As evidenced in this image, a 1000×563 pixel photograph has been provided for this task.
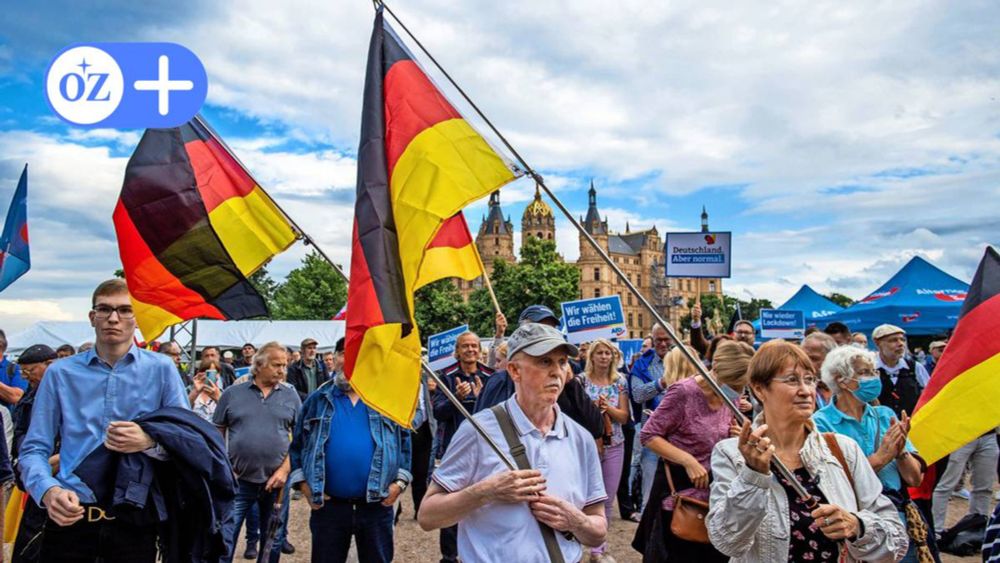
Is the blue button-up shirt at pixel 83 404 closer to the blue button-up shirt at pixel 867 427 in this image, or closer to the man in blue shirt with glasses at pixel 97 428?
the man in blue shirt with glasses at pixel 97 428

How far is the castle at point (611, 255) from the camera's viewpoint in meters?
147

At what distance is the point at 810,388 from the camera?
3375 millimetres

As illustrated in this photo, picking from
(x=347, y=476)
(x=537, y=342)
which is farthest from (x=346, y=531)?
(x=537, y=342)

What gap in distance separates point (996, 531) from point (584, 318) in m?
10.7

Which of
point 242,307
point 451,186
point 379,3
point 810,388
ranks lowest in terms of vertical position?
point 810,388

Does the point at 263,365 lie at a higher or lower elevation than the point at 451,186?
lower

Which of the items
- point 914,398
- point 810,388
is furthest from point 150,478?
point 914,398

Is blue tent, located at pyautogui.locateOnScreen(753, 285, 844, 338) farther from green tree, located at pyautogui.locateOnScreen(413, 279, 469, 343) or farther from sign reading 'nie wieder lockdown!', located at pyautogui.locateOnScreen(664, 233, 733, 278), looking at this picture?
green tree, located at pyautogui.locateOnScreen(413, 279, 469, 343)

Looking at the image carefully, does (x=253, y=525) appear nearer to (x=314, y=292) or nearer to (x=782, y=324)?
(x=782, y=324)

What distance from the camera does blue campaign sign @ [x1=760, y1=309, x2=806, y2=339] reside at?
16.5 m

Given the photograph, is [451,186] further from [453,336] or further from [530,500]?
[453,336]

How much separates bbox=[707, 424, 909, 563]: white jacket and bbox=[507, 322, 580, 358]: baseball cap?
0.84m

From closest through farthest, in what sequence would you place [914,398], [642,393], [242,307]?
[242,307]
[914,398]
[642,393]

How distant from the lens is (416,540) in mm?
8219
